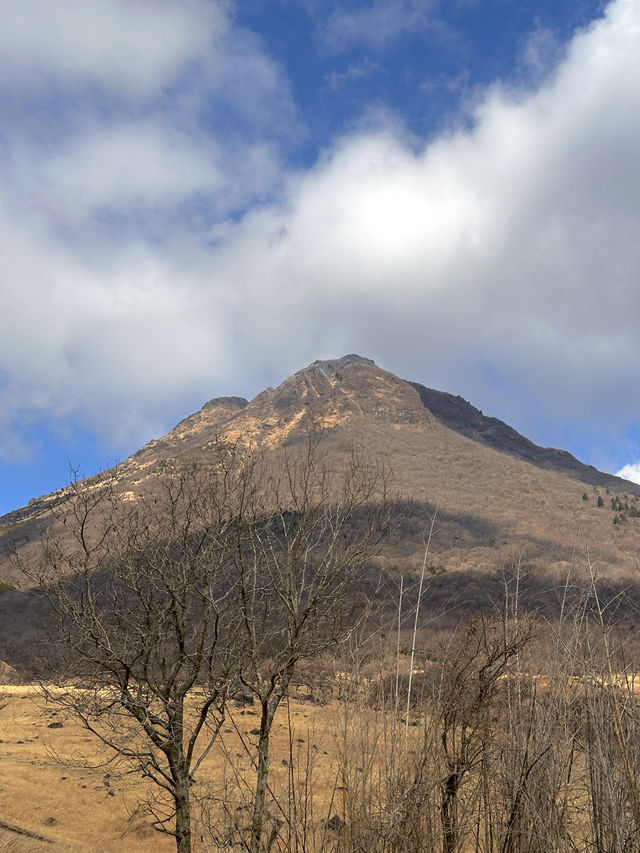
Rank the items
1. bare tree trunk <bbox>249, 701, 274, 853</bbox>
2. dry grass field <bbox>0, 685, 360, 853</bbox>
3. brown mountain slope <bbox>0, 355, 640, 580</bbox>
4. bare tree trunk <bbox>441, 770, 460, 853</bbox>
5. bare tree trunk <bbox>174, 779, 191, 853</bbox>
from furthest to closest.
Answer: brown mountain slope <bbox>0, 355, 640, 580</bbox> → dry grass field <bbox>0, 685, 360, 853</bbox> → bare tree trunk <bbox>174, 779, 191, 853</bbox> → bare tree trunk <bbox>249, 701, 274, 853</bbox> → bare tree trunk <bbox>441, 770, 460, 853</bbox>

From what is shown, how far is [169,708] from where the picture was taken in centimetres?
737

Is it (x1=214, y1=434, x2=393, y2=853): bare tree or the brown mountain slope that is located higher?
the brown mountain slope

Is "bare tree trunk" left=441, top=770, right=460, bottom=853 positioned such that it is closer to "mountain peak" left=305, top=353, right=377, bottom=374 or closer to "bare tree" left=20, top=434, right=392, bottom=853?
"bare tree" left=20, top=434, right=392, bottom=853

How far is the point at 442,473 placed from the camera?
121625 millimetres

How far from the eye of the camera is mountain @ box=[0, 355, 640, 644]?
69.8 m

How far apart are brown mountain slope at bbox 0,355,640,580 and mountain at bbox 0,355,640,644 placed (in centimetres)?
33

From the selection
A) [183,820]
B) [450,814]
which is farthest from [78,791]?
[450,814]

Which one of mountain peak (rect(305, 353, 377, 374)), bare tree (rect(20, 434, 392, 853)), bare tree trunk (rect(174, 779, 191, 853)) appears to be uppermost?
mountain peak (rect(305, 353, 377, 374))

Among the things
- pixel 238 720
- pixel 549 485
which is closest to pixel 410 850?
pixel 238 720

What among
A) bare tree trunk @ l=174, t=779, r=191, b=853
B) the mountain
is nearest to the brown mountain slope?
the mountain

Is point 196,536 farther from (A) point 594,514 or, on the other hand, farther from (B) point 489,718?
(A) point 594,514

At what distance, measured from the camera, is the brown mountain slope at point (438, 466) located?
77.5m

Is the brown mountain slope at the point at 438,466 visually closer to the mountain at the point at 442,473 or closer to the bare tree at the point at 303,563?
the mountain at the point at 442,473

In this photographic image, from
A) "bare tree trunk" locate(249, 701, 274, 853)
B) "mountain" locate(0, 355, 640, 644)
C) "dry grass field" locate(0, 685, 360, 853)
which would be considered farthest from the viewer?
"mountain" locate(0, 355, 640, 644)
